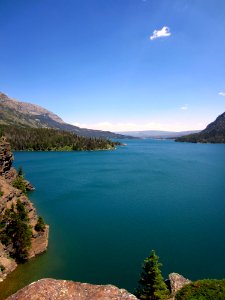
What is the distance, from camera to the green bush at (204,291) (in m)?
21.9

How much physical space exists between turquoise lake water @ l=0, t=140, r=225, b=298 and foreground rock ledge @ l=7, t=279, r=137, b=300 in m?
23.7

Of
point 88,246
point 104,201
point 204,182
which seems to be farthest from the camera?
point 204,182

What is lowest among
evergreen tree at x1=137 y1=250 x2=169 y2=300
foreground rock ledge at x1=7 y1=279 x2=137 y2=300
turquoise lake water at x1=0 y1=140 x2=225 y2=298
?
turquoise lake water at x1=0 y1=140 x2=225 y2=298

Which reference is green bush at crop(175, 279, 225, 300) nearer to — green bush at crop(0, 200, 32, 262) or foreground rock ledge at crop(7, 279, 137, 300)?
foreground rock ledge at crop(7, 279, 137, 300)

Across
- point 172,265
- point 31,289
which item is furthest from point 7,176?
point 31,289

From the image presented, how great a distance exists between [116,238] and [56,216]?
2218 centimetres

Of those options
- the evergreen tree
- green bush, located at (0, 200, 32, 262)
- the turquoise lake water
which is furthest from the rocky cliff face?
the evergreen tree

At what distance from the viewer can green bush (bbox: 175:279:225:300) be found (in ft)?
71.9

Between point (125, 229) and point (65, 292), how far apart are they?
4659 centimetres

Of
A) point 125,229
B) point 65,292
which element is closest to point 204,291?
point 65,292

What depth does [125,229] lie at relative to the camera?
2542 inches

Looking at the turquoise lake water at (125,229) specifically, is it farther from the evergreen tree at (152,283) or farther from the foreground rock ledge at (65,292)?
the foreground rock ledge at (65,292)

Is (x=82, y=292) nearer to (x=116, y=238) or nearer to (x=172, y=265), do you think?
(x=172, y=265)

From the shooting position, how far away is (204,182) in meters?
123
